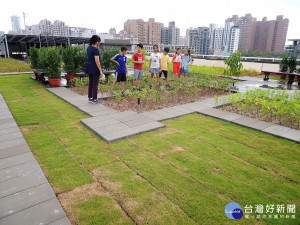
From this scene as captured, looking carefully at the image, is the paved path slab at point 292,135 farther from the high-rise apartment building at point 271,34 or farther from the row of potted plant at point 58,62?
the high-rise apartment building at point 271,34

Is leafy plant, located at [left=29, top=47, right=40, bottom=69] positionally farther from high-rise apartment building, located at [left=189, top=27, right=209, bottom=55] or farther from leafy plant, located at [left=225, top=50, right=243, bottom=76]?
high-rise apartment building, located at [left=189, top=27, right=209, bottom=55]

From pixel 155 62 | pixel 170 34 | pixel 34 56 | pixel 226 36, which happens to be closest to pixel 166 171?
pixel 155 62

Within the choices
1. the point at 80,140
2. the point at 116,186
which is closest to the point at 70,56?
the point at 80,140

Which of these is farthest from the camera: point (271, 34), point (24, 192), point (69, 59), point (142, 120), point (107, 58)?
point (271, 34)

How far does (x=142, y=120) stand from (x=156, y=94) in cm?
156

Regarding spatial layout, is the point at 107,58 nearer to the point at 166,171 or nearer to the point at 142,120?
the point at 142,120

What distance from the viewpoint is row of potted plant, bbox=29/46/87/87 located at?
7.98m

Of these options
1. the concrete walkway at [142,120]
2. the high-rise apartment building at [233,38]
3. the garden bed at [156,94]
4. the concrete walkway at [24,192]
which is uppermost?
the high-rise apartment building at [233,38]

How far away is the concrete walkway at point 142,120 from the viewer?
3973mm

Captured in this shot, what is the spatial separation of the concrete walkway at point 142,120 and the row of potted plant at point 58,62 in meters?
2.61

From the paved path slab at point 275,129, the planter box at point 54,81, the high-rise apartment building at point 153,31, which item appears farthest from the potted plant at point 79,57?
the high-rise apartment building at point 153,31

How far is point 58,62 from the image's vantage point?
317 inches

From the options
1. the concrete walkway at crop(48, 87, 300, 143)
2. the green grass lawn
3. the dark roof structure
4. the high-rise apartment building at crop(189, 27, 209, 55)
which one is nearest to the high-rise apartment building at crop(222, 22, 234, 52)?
the high-rise apartment building at crop(189, 27, 209, 55)

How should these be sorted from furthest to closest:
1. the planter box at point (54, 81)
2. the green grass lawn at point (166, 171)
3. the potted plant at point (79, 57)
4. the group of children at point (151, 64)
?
the potted plant at point (79, 57) → the planter box at point (54, 81) → the group of children at point (151, 64) → the green grass lawn at point (166, 171)
